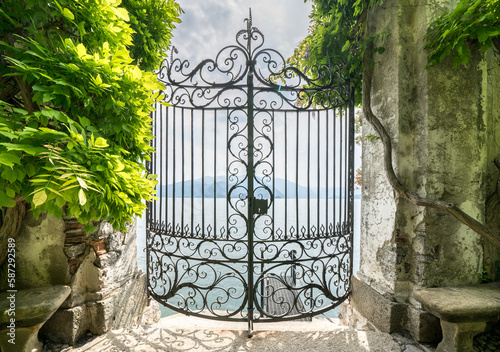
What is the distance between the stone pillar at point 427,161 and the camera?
7.30 ft

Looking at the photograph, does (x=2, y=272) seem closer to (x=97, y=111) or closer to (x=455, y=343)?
(x=97, y=111)

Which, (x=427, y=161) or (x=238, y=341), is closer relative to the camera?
(x=427, y=161)

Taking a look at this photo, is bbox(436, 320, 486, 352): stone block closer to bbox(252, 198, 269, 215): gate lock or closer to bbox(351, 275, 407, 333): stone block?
bbox(351, 275, 407, 333): stone block

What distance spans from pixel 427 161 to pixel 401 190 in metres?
0.39

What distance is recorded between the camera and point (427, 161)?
2.22 m

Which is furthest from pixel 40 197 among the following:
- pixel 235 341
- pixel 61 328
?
pixel 235 341

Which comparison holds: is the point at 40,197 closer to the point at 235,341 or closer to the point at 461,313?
the point at 235,341

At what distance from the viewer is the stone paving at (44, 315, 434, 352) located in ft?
7.10

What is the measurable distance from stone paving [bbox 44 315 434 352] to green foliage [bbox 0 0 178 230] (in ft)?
5.17

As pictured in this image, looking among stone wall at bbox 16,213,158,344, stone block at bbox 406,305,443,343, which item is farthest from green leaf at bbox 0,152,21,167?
stone block at bbox 406,305,443,343

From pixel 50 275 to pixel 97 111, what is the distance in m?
1.82

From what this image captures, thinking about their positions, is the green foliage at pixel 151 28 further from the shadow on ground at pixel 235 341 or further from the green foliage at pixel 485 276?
the green foliage at pixel 485 276

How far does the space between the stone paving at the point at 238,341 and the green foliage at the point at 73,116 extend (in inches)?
62.1

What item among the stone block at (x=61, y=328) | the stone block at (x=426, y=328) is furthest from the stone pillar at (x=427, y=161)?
the stone block at (x=61, y=328)
